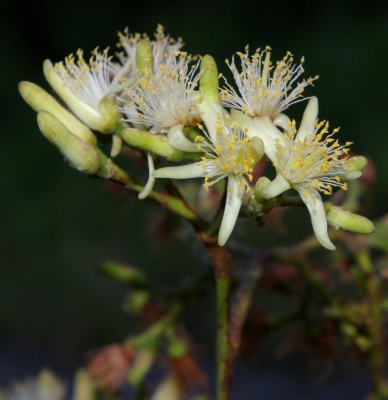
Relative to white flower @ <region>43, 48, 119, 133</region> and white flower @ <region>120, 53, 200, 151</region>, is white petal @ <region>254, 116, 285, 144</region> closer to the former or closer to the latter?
white flower @ <region>120, 53, 200, 151</region>

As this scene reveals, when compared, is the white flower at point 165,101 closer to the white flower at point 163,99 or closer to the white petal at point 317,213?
the white flower at point 163,99

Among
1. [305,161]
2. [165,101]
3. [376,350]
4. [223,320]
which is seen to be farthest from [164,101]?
[376,350]

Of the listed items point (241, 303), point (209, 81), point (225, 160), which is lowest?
point (241, 303)

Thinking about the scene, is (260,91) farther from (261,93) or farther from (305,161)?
(305,161)

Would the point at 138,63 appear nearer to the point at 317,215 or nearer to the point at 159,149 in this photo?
the point at 159,149

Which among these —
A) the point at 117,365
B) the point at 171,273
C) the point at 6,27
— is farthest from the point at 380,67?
the point at 117,365

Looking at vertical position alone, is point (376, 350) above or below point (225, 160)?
below

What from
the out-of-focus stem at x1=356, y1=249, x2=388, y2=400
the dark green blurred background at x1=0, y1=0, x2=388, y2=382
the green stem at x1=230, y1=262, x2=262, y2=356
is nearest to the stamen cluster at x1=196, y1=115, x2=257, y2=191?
the green stem at x1=230, y1=262, x2=262, y2=356

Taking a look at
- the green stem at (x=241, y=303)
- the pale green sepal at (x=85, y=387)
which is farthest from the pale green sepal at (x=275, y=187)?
the pale green sepal at (x=85, y=387)
